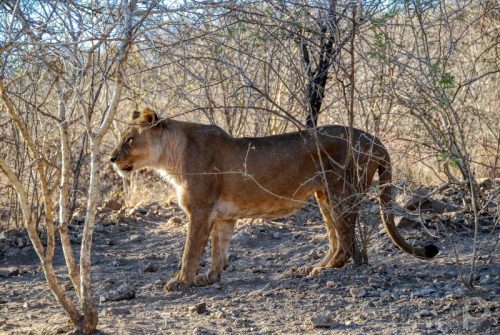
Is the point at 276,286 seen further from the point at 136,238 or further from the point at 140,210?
the point at 140,210

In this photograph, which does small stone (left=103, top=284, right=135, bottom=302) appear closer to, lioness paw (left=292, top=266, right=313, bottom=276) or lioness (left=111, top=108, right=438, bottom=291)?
lioness (left=111, top=108, right=438, bottom=291)

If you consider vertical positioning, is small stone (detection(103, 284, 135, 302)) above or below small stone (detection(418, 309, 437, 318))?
above

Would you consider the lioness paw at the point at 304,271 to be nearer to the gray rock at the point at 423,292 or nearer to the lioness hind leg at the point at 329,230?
the lioness hind leg at the point at 329,230

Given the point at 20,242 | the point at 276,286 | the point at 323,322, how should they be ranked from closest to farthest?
the point at 323,322
the point at 276,286
the point at 20,242

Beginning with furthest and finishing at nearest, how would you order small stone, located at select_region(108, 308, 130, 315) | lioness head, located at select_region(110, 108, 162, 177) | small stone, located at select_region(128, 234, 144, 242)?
small stone, located at select_region(128, 234, 144, 242)
lioness head, located at select_region(110, 108, 162, 177)
small stone, located at select_region(108, 308, 130, 315)

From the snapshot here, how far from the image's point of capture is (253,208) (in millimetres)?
7840

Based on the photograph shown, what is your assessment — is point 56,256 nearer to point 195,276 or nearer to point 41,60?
point 195,276

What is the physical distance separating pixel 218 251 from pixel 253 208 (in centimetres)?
49

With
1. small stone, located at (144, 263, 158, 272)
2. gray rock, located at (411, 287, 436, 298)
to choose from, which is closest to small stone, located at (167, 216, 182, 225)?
small stone, located at (144, 263, 158, 272)

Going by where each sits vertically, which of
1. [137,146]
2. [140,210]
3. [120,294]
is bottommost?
[120,294]

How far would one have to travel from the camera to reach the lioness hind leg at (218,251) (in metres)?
7.61

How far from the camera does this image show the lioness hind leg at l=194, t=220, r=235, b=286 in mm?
7605


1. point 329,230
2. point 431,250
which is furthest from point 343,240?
point 431,250

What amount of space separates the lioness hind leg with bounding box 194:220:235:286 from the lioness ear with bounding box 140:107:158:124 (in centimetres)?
110
